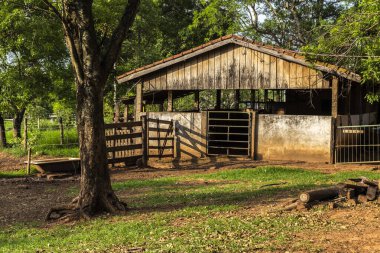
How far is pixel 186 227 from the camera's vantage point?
8.36m

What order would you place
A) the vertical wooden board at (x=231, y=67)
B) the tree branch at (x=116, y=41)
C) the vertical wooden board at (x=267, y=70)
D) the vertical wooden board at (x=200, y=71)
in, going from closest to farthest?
the tree branch at (x=116, y=41)
the vertical wooden board at (x=267, y=70)
the vertical wooden board at (x=231, y=67)
the vertical wooden board at (x=200, y=71)

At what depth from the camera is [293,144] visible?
718 inches

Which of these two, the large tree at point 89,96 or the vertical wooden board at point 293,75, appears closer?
the large tree at point 89,96

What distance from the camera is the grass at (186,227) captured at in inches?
287

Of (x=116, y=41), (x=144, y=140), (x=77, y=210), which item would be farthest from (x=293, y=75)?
(x=77, y=210)

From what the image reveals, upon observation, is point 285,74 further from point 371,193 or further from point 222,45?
point 371,193

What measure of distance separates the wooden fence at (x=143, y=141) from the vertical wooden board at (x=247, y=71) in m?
3.32

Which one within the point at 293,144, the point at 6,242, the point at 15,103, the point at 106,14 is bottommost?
the point at 6,242

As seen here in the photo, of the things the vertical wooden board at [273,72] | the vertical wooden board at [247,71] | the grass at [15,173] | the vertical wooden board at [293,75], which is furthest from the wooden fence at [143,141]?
the vertical wooden board at [293,75]

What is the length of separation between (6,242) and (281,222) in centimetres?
460

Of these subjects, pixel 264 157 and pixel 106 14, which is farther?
pixel 106 14

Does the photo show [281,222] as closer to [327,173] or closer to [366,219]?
[366,219]

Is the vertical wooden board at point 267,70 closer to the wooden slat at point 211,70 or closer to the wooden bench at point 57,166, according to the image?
the wooden slat at point 211,70

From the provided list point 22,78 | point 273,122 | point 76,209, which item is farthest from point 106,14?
point 76,209
